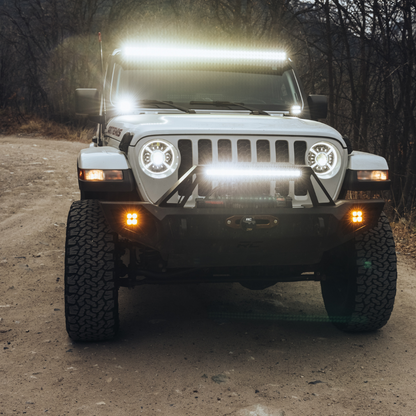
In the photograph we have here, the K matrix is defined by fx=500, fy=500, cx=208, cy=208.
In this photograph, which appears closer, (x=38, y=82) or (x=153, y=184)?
(x=153, y=184)

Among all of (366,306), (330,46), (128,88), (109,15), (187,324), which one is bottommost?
(187,324)

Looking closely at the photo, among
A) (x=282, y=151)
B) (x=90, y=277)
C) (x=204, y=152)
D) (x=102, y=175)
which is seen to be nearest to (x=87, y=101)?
(x=102, y=175)

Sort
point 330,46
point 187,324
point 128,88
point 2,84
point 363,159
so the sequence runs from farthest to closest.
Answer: point 2,84 < point 330,46 < point 128,88 < point 187,324 < point 363,159

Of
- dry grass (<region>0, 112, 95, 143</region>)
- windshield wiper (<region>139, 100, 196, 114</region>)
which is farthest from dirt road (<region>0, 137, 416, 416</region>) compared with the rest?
dry grass (<region>0, 112, 95, 143</region>)

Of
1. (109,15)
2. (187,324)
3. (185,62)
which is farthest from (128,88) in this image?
(109,15)

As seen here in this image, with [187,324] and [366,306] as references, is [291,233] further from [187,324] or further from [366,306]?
[187,324]

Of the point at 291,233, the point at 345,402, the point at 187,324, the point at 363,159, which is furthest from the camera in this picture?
the point at 187,324

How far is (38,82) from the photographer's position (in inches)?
917

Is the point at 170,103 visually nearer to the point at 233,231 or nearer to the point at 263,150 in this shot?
the point at 263,150

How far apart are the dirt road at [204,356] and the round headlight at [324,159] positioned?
115 centimetres

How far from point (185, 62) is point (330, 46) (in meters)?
5.47

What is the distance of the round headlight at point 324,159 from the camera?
313 centimetres

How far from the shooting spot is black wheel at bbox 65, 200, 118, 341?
10.1 feet

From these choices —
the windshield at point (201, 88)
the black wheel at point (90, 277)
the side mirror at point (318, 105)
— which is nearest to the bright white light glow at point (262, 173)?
the black wheel at point (90, 277)
